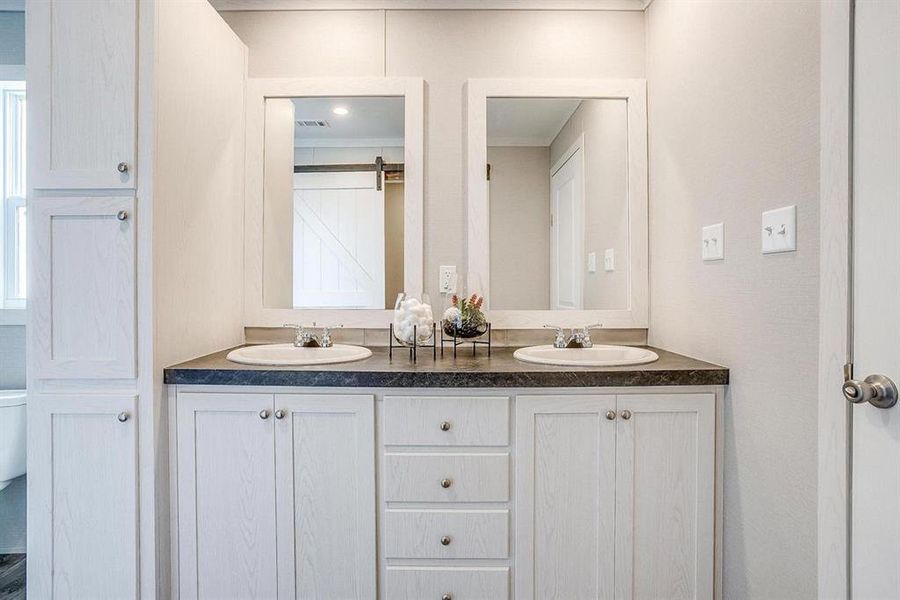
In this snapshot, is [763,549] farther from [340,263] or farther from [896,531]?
[340,263]

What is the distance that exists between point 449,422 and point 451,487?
0.62ft

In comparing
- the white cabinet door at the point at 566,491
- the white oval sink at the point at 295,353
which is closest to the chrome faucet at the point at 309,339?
the white oval sink at the point at 295,353

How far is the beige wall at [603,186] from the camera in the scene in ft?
6.41

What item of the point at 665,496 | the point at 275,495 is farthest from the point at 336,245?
the point at 665,496

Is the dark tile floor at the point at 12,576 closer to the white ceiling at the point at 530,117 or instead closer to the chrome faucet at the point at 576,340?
the chrome faucet at the point at 576,340

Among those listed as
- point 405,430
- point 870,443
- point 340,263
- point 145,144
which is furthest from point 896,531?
point 145,144

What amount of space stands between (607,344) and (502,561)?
3.05 ft

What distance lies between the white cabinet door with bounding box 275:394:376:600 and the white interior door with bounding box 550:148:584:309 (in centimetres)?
94

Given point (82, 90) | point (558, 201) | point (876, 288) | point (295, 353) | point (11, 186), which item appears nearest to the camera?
point (876, 288)

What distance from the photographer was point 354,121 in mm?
1979

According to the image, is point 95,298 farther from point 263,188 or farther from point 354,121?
point 354,121

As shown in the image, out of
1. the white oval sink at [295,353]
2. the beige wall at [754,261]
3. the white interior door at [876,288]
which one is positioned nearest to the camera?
the white interior door at [876,288]

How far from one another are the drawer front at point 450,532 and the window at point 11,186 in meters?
1.88

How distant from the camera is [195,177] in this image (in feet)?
5.36
